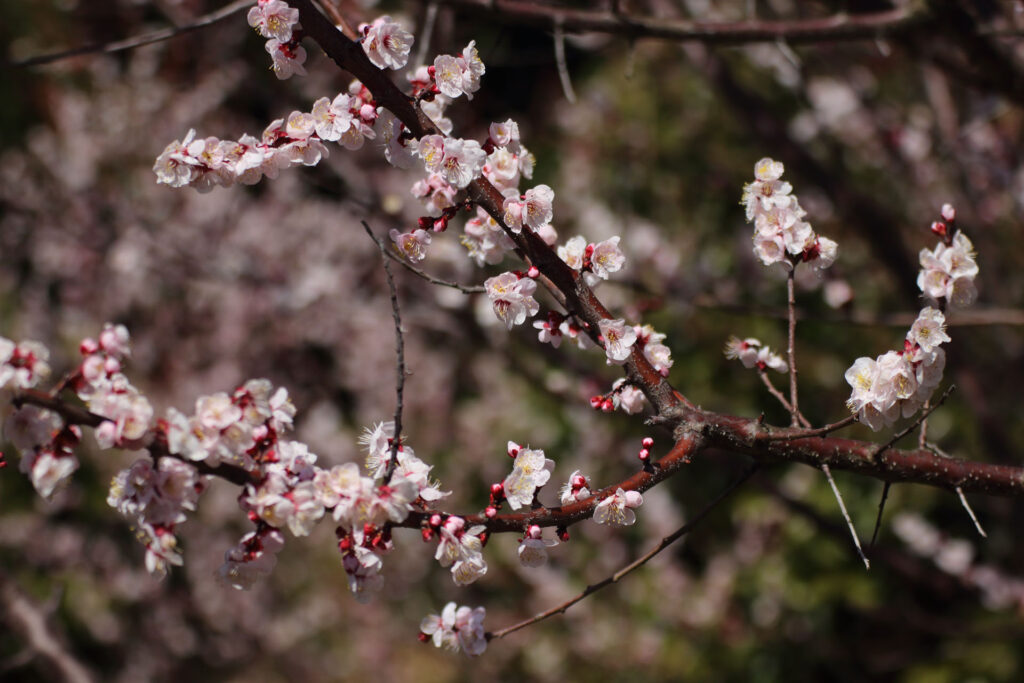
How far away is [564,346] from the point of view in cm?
388

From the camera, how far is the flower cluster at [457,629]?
1318mm

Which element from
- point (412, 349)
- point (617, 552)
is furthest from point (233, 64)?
point (617, 552)

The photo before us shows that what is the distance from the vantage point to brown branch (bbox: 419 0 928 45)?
198 cm

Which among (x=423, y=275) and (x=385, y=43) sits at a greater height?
(x=385, y=43)

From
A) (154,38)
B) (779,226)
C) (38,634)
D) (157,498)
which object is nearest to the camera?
(157,498)

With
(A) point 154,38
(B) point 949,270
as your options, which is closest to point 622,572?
(B) point 949,270

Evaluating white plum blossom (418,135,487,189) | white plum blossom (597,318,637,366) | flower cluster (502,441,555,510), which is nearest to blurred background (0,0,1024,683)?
white plum blossom (418,135,487,189)

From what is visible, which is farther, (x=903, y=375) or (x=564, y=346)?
(x=564, y=346)

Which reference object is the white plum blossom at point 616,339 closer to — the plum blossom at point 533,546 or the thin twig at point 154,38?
the plum blossom at point 533,546

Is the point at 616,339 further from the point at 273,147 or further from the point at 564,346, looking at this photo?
the point at 564,346

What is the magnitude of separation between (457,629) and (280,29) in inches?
37.0

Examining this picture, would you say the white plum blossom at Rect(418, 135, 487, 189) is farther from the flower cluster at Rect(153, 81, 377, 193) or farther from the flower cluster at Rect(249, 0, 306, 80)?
the flower cluster at Rect(249, 0, 306, 80)

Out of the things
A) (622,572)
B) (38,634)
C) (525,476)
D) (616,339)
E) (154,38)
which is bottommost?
(38,634)

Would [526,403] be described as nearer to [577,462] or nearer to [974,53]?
[577,462]
